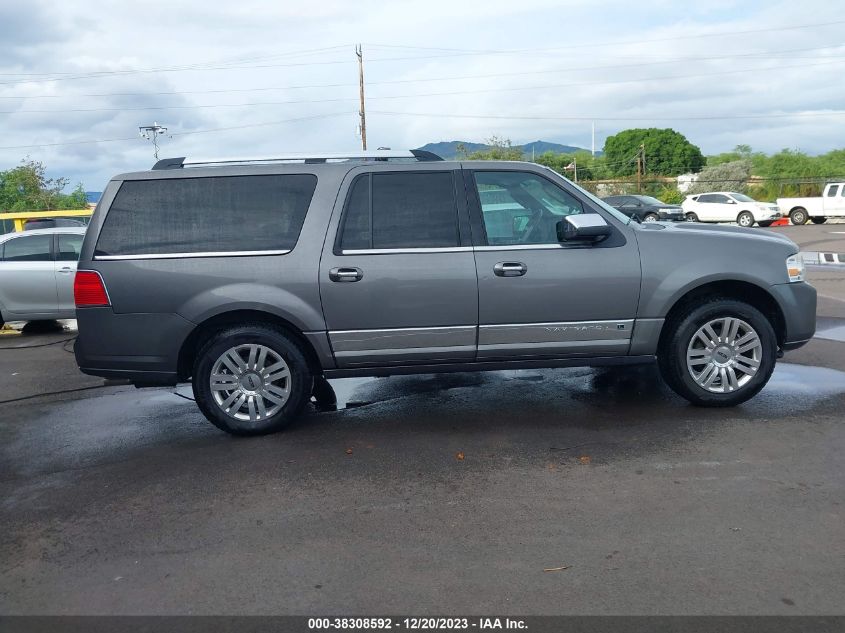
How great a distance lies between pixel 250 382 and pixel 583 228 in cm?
267

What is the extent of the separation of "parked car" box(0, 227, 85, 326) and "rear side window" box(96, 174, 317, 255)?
6.06 metres

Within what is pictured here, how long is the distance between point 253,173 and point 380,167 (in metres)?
0.94

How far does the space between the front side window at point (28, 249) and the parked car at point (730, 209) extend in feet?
91.7

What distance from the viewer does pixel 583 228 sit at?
18.0 feet

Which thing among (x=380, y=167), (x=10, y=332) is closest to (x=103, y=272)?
(x=380, y=167)

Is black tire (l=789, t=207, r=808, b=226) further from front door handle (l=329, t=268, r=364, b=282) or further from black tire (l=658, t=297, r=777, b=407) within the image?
front door handle (l=329, t=268, r=364, b=282)

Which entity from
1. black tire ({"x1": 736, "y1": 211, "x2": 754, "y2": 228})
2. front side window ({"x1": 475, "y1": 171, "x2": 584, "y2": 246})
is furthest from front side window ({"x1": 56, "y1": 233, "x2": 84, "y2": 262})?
black tire ({"x1": 736, "y1": 211, "x2": 754, "y2": 228})

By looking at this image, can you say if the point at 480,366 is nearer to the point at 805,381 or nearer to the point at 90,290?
the point at 90,290

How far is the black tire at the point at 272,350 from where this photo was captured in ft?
Result: 18.3

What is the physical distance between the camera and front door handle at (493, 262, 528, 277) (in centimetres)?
557

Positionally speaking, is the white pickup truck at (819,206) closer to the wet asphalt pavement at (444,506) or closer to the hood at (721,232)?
the wet asphalt pavement at (444,506)

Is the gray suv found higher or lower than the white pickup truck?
lower
